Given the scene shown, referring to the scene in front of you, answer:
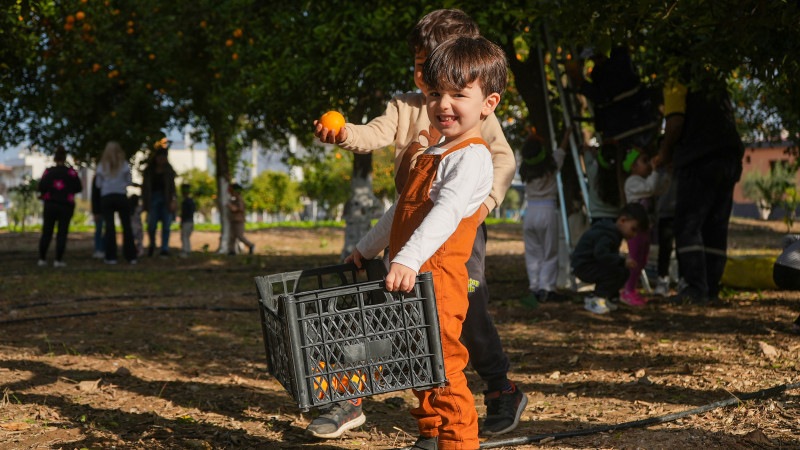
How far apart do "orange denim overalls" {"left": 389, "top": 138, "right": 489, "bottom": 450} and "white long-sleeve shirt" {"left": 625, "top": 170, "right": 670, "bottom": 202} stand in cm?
520

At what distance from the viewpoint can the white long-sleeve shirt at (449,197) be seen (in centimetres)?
250

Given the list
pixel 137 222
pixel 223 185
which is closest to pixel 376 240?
pixel 137 222

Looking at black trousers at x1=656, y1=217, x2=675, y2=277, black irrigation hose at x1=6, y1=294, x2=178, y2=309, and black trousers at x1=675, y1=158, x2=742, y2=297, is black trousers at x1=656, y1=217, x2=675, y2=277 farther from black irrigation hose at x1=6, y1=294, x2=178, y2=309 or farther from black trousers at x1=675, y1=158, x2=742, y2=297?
black irrigation hose at x1=6, y1=294, x2=178, y2=309

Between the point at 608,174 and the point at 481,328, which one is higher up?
the point at 608,174

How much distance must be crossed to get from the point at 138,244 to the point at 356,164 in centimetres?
488

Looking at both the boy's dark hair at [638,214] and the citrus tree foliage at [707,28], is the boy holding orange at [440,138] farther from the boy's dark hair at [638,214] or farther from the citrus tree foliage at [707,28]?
the boy's dark hair at [638,214]

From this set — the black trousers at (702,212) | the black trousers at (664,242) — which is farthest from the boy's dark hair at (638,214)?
the black trousers at (664,242)

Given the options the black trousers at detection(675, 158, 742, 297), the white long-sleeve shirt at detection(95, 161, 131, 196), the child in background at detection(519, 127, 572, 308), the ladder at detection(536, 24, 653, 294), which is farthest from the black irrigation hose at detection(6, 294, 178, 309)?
the black trousers at detection(675, 158, 742, 297)

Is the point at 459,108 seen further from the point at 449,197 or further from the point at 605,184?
the point at 605,184

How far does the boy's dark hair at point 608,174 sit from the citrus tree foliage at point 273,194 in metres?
31.3

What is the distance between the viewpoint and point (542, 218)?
7895mm

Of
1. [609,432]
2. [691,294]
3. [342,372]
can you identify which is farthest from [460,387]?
[691,294]

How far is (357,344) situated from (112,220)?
11.4m

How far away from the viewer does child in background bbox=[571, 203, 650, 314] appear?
270 inches
